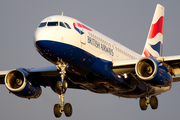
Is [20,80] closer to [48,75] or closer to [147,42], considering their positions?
[48,75]

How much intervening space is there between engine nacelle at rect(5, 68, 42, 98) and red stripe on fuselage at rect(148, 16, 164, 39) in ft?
58.6

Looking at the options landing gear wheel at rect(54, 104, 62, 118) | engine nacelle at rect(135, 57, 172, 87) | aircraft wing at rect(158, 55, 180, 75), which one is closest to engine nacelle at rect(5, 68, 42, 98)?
landing gear wheel at rect(54, 104, 62, 118)

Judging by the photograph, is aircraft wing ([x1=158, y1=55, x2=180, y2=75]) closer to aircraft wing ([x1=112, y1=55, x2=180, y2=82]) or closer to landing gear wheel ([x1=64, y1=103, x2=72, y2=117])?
aircraft wing ([x1=112, y1=55, x2=180, y2=82])

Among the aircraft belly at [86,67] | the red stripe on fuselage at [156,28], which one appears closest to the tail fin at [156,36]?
the red stripe on fuselage at [156,28]

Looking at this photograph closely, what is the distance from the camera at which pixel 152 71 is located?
92.7 ft

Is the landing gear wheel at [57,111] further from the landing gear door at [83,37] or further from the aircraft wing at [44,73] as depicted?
the landing gear door at [83,37]

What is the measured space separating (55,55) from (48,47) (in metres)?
0.84

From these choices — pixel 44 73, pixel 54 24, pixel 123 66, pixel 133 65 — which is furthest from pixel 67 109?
pixel 54 24

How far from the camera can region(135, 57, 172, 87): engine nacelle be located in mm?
27750

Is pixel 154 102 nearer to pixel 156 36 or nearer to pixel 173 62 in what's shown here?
pixel 173 62

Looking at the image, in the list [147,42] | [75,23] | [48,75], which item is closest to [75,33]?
[75,23]

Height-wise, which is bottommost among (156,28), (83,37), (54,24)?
(83,37)

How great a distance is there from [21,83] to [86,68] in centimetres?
808

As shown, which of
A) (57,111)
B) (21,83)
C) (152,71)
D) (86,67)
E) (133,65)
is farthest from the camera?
(21,83)
